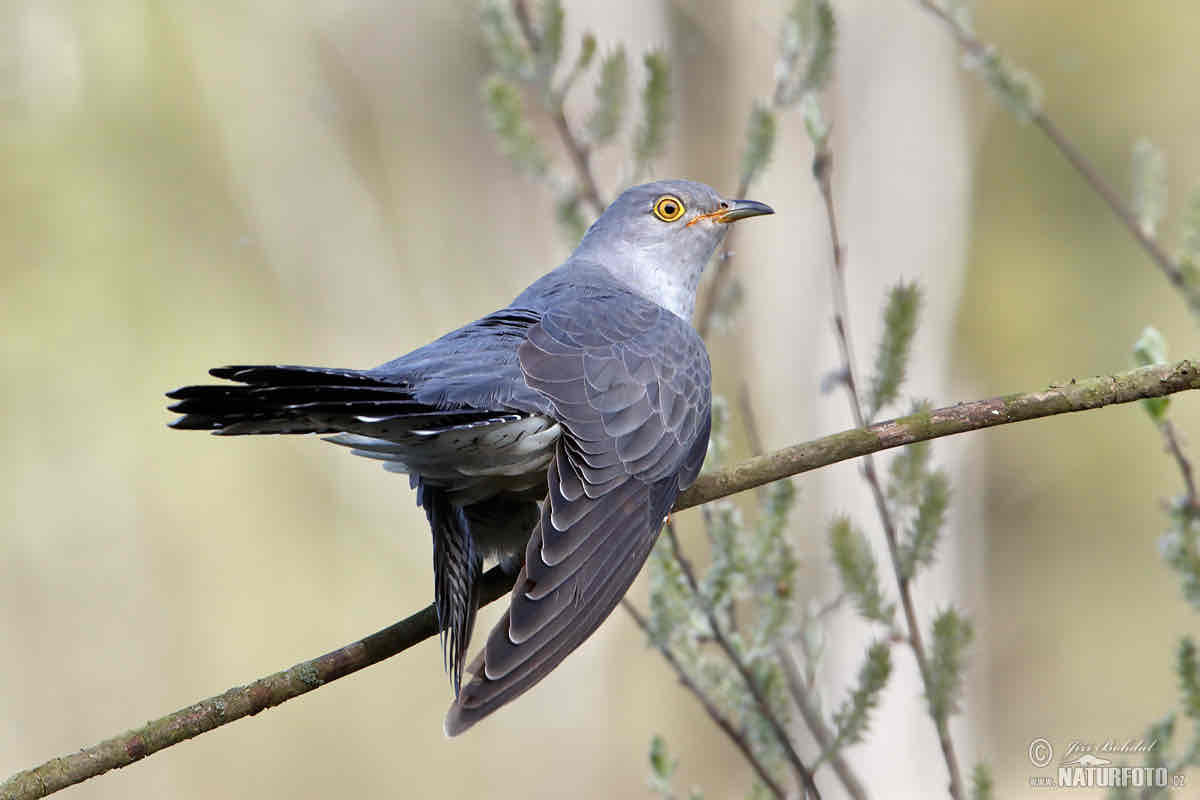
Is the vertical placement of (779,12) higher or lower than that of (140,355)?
higher

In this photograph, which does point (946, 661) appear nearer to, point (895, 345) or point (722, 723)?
point (722, 723)

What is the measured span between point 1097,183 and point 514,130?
1590mm

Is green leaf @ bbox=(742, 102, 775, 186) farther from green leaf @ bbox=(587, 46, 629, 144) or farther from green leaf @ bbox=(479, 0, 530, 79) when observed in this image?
green leaf @ bbox=(479, 0, 530, 79)

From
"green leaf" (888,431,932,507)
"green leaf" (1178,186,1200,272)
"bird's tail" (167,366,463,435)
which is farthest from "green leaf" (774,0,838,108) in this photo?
"bird's tail" (167,366,463,435)

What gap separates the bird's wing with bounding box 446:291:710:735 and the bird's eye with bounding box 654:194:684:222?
0.69 meters

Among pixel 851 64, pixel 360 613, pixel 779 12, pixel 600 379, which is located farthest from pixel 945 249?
pixel 600 379

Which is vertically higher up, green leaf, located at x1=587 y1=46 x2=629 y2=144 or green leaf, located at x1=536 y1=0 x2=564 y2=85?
green leaf, located at x1=536 y1=0 x2=564 y2=85

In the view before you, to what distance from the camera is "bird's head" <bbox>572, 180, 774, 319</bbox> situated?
3.71m

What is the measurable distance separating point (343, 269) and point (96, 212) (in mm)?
3228

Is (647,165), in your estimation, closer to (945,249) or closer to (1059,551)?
(945,249)

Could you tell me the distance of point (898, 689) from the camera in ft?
26.3

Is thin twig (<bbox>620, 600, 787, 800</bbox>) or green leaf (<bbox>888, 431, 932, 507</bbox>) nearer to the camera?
thin twig (<bbox>620, 600, 787, 800</bbox>)

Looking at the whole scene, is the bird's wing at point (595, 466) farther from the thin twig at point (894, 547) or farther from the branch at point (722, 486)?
the thin twig at point (894, 547)

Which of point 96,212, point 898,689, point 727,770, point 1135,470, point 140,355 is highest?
point 96,212
